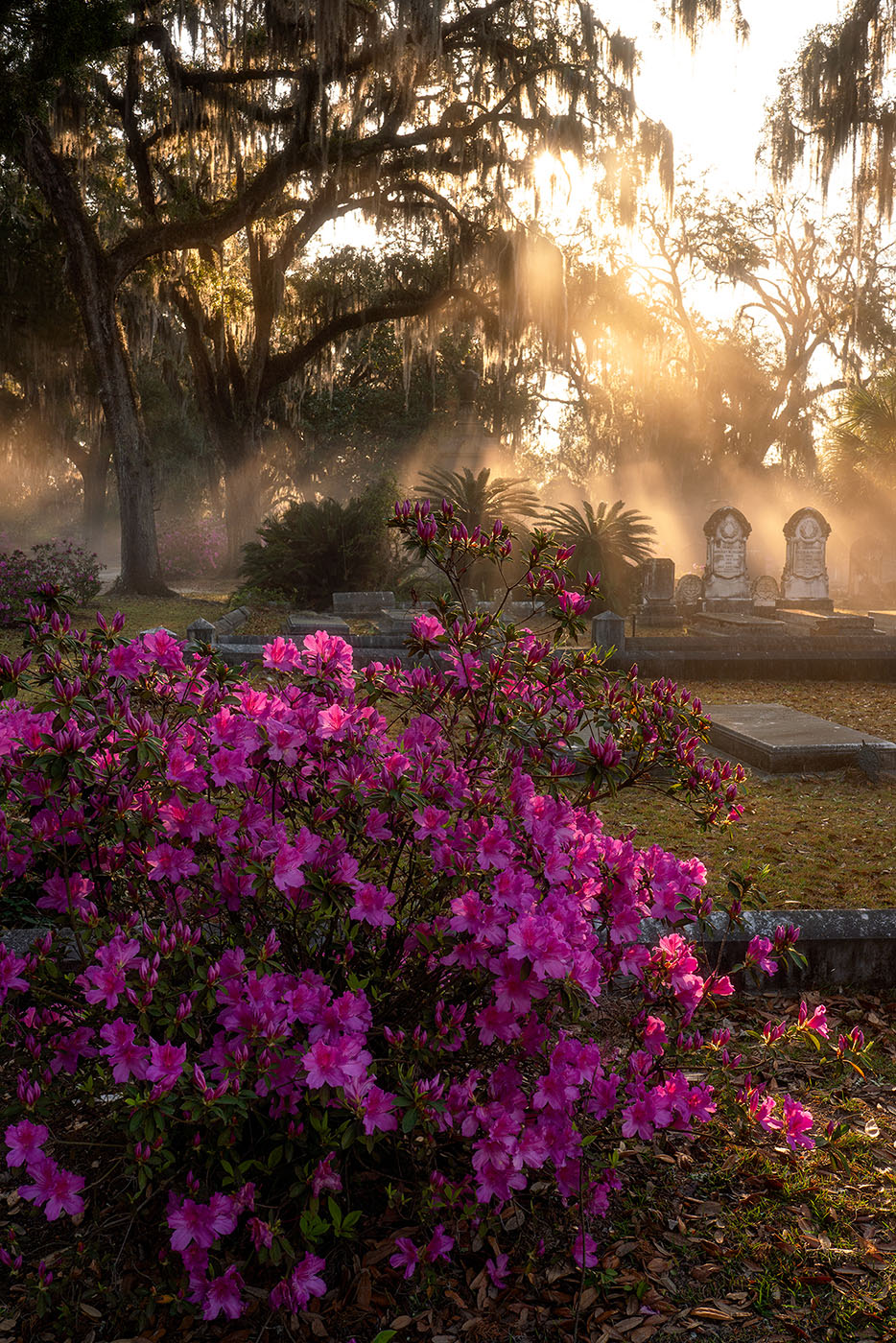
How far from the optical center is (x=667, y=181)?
50.6 ft

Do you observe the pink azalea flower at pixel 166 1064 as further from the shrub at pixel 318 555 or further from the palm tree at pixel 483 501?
the palm tree at pixel 483 501

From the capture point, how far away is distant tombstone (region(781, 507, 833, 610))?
55.0 ft

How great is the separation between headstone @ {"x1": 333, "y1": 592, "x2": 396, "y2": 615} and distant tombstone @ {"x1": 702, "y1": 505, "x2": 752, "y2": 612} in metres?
6.05

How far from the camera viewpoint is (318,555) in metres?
15.0

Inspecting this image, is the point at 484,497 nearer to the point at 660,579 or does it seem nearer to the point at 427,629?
the point at 660,579

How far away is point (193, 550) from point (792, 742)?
27.0 metres

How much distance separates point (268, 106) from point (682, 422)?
21235mm

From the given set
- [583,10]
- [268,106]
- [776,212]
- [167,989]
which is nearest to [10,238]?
[268,106]

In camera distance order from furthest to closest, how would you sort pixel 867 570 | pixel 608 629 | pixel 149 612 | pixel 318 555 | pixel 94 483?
pixel 94 483
pixel 867 570
pixel 318 555
pixel 149 612
pixel 608 629

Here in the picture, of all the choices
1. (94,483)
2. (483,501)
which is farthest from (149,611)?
(94,483)

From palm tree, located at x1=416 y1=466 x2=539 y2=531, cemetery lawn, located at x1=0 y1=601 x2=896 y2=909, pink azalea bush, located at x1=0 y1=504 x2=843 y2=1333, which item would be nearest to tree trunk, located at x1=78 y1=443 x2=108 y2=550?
palm tree, located at x1=416 y1=466 x2=539 y2=531

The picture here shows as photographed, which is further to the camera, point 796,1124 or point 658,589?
point 658,589

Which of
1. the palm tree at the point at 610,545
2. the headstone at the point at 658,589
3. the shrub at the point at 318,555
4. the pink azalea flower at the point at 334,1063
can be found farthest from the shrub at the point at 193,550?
the pink azalea flower at the point at 334,1063

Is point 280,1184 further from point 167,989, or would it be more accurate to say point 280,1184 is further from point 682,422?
point 682,422
